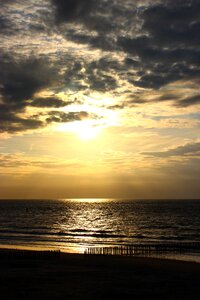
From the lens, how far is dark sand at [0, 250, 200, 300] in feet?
89.8

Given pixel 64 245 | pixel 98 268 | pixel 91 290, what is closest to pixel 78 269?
pixel 98 268

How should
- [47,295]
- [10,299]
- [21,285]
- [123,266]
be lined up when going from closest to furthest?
[10,299]
[47,295]
[21,285]
[123,266]

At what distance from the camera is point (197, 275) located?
3631 centimetres

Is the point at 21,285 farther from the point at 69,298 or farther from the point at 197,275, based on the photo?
the point at 197,275

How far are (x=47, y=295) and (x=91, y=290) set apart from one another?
3.53m

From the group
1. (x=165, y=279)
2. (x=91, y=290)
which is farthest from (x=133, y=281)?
(x=91, y=290)

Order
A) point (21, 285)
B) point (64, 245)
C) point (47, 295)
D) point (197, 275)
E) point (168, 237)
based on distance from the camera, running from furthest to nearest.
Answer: point (168, 237) → point (64, 245) → point (197, 275) → point (21, 285) → point (47, 295)

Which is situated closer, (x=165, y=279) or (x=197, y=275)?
(x=165, y=279)

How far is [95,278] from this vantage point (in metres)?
33.8

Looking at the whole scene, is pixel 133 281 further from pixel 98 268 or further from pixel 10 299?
pixel 10 299

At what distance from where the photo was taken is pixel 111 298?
26.3 m

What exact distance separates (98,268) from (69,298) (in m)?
14.7

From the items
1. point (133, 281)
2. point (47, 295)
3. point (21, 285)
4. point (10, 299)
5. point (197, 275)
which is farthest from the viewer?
point (197, 275)

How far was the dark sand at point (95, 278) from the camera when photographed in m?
27.4
